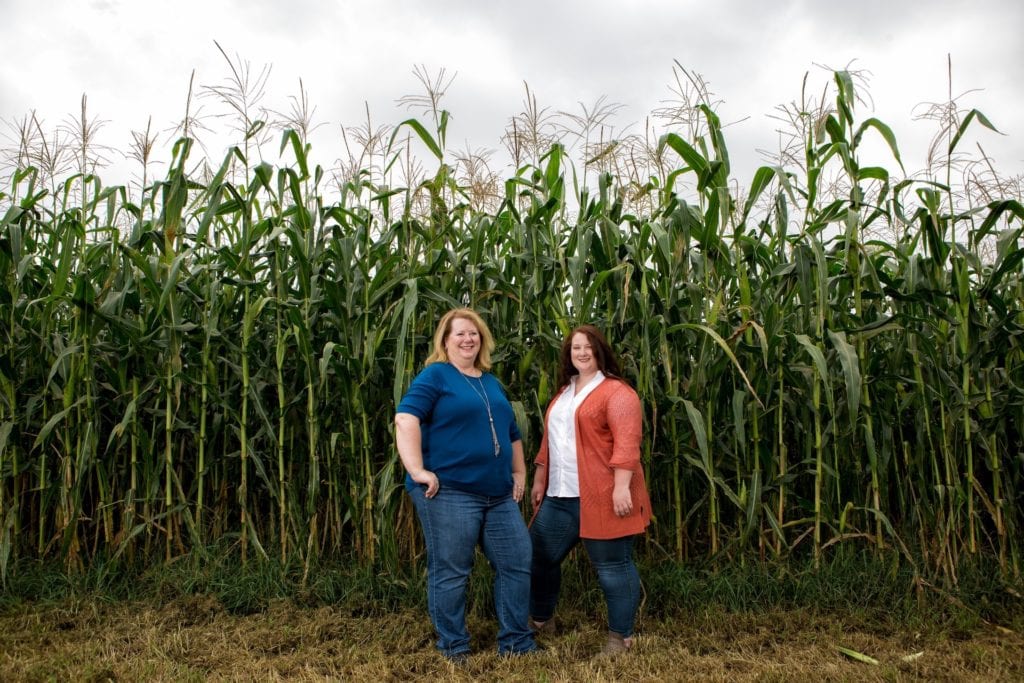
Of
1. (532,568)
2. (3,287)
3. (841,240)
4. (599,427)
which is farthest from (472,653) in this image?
(3,287)

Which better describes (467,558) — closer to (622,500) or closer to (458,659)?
(458,659)

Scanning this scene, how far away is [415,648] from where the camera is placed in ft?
10.9

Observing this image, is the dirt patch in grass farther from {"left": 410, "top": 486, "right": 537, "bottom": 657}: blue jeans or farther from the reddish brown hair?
Answer: the reddish brown hair

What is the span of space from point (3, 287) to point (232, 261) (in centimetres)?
128

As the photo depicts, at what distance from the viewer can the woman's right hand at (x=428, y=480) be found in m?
3.01

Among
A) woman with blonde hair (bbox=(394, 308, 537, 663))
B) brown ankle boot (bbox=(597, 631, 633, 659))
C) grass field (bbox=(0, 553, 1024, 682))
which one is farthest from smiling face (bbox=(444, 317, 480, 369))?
brown ankle boot (bbox=(597, 631, 633, 659))

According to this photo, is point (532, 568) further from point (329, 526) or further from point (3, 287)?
point (3, 287)

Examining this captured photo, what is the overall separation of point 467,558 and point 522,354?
45.5 inches

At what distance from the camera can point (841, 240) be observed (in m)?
3.84

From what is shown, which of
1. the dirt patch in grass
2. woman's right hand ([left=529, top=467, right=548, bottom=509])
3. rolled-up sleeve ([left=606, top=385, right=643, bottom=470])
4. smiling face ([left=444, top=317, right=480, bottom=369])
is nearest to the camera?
the dirt patch in grass

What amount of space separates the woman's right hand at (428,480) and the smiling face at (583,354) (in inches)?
32.0

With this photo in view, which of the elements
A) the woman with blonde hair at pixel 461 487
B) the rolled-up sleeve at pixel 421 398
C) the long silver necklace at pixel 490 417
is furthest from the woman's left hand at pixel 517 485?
the rolled-up sleeve at pixel 421 398

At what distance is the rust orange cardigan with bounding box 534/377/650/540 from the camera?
10.2ft

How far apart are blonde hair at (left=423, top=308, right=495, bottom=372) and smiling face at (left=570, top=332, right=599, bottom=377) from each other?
375 millimetres
